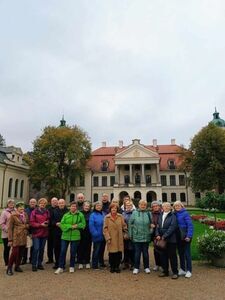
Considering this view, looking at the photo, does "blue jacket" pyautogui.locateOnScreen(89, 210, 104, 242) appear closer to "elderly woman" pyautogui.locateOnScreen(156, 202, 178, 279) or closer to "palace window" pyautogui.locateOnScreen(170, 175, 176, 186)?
"elderly woman" pyautogui.locateOnScreen(156, 202, 178, 279)

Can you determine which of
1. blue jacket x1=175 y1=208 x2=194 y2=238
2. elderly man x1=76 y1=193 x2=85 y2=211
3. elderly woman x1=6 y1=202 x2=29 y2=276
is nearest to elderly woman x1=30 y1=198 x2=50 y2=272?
elderly woman x1=6 y1=202 x2=29 y2=276

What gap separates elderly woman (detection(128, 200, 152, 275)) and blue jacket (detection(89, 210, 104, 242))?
883 millimetres

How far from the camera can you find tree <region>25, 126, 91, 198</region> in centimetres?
4244

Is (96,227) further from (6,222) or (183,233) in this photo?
(6,222)

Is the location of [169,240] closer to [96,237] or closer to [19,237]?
[96,237]

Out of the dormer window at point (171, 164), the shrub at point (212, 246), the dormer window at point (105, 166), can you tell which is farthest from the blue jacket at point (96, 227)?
the dormer window at point (105, 166)

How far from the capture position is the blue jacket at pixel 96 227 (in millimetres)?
8578

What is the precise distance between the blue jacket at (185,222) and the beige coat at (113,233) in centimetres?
155

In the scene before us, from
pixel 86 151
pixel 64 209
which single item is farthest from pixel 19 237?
pixel 86 151

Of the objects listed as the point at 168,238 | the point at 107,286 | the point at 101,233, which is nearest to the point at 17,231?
the point at 101,233

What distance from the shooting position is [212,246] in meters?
8.52

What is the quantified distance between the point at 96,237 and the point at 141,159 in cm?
4156

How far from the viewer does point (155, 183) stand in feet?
164

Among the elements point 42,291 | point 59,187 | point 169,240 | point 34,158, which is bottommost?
point 42,291
